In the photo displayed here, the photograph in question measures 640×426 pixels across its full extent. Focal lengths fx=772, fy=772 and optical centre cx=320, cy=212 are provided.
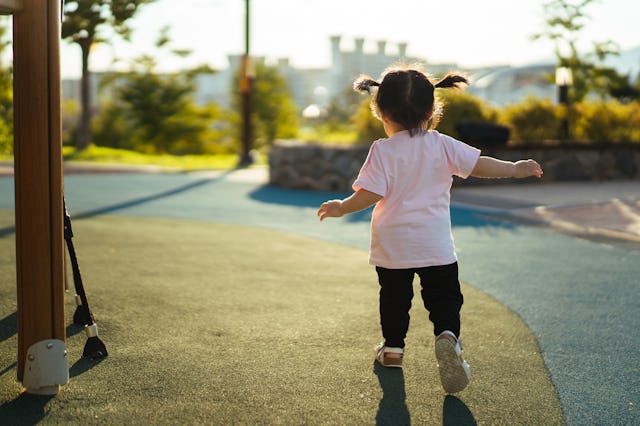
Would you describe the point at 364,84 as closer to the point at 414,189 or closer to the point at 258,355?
the point at 414,189

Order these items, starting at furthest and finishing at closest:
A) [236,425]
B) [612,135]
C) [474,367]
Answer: [612,135] < [474,367] < [236,425]

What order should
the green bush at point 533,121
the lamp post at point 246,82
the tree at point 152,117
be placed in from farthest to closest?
the tree at point 152,117 → the lamp post at point 246,82 → the green bush at point 533,121

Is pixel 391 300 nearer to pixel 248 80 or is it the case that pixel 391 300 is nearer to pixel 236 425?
pixel 236 425

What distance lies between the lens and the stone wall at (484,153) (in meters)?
12.5

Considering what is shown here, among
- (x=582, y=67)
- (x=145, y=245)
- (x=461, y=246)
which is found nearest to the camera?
(x=145, y=245)

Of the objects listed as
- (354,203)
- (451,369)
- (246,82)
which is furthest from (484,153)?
(451,369)

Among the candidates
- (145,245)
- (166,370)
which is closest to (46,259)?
(166,370)

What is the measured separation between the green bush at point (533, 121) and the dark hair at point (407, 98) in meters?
12.7

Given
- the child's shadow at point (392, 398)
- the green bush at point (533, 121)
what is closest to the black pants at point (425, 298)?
the child's shadow at point (392, 398)

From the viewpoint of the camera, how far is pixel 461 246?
281 inches

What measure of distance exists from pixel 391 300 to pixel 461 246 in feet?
12.6

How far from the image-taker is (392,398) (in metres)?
3.11

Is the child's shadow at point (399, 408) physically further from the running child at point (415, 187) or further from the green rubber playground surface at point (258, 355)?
the running child at point (415, 187)

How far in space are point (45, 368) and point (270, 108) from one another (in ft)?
175
